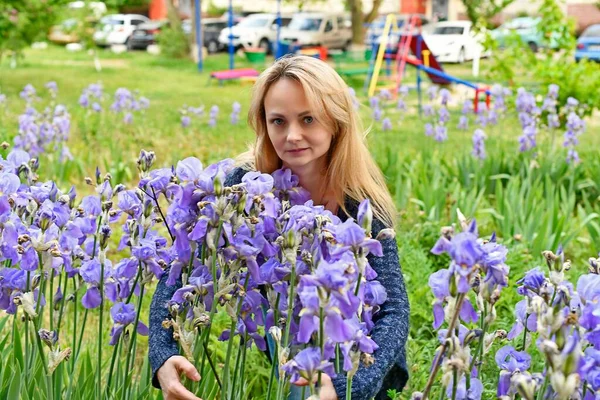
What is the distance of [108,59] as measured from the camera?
838 inches

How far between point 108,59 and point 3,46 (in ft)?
32.5

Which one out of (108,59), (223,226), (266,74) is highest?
(266,74)

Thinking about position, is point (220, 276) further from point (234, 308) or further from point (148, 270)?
point (148, 270)

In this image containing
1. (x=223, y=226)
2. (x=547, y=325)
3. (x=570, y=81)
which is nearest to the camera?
(x=547, y=325)

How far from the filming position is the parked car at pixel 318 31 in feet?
72.4

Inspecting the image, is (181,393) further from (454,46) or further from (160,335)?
(454,46)

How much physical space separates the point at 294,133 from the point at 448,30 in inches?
782

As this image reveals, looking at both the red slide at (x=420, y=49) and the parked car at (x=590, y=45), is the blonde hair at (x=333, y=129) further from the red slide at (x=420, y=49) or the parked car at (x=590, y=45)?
the parked car at (x=590, y=45)

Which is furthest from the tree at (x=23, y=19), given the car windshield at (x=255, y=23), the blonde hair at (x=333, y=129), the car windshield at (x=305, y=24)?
the car windshield at (x=255, y=23)

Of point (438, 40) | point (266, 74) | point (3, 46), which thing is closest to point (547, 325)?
point (266, 74)

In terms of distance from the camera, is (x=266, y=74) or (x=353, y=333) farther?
(x=266, y=74)

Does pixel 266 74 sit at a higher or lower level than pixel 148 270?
higher

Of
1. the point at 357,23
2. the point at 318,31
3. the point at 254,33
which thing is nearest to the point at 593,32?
the point at 357,23

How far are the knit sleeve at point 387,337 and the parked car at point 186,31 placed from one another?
22047mm
